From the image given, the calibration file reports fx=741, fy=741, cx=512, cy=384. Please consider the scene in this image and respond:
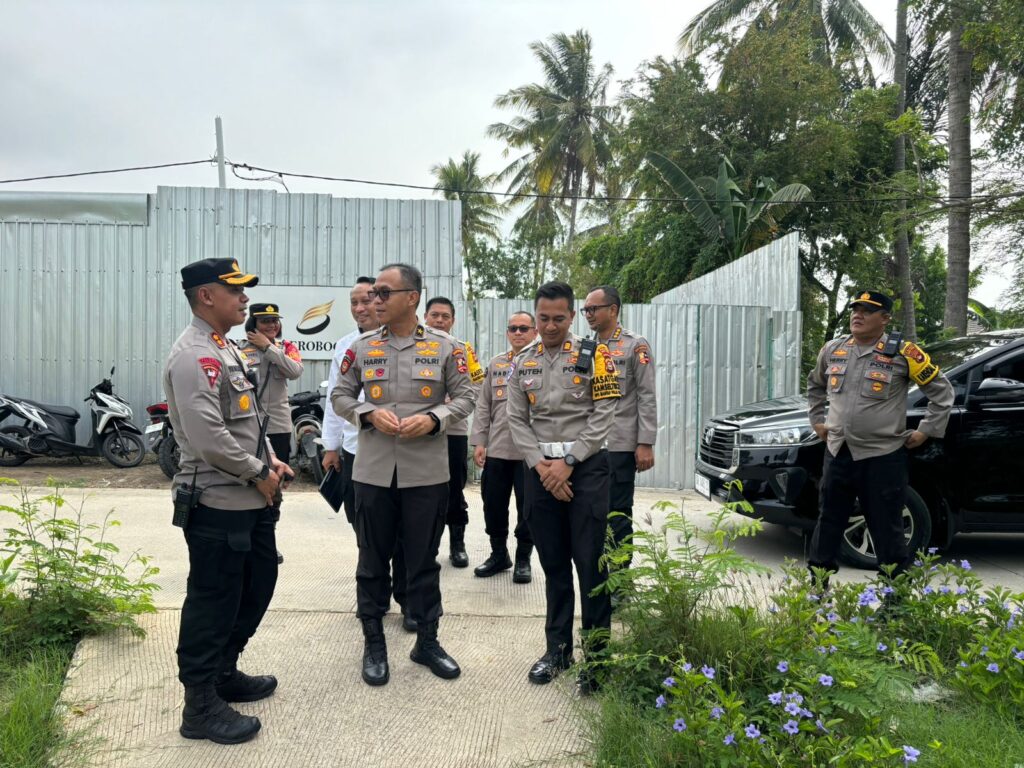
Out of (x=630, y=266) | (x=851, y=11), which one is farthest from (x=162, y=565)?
(x=851, y=11)

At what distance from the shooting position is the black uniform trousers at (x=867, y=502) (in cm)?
394

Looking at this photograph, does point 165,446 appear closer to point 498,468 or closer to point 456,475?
point 456,475

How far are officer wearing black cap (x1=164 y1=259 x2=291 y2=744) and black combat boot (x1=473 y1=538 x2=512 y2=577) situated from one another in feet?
7.34

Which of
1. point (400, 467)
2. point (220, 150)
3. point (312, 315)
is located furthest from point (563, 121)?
point (400, 467)

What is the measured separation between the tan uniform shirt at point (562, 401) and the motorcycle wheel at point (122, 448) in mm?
7120

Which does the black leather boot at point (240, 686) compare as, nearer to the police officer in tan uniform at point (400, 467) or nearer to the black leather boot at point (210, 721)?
the black leather boot at point (210, 721)

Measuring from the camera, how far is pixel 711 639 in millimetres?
2842

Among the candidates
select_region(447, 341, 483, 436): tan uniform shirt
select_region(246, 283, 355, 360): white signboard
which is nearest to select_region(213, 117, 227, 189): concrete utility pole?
select_region(246, 283, 355, 360): white signboard

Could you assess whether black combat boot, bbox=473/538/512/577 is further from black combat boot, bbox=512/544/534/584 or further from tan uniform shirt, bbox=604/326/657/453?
tan uniform shirt, bbox=604/326/657/453

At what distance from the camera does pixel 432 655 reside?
133 inches

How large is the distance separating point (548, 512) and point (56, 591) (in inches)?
92.7

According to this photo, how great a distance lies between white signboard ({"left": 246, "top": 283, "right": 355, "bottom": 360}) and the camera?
930cm

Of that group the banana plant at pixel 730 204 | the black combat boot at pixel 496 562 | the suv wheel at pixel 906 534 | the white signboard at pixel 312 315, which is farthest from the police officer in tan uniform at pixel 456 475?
the banana plant at pixel 730 204

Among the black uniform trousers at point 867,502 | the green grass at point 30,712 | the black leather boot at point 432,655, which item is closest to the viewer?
the green grass at point 30,712
